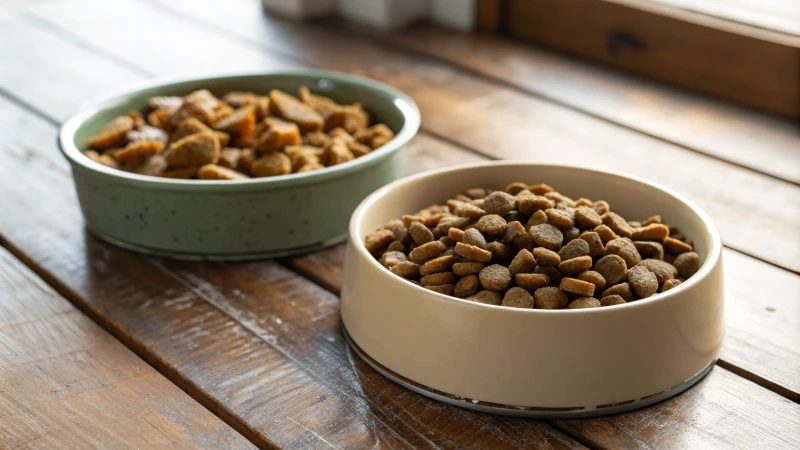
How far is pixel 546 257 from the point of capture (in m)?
0.67

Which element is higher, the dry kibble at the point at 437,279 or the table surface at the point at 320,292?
the dry kibble at the point at 437,279

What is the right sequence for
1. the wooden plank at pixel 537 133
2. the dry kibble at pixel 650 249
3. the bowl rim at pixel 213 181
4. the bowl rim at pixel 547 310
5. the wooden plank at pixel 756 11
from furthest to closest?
the wooden plank at pixel 756 11, the wooden plank at pixel 537 133, the bowl rim at pixel 213 181, the dry kibble at pixel 650 249, the bowl rim at pixel 547 310

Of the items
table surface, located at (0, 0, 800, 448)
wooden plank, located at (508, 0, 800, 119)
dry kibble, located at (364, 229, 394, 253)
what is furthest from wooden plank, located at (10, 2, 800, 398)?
wooden plank, located at (508, 0, 800, 119)

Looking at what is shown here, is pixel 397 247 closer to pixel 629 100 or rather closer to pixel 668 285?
pixel 668 285

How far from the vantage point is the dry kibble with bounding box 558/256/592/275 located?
0.66m

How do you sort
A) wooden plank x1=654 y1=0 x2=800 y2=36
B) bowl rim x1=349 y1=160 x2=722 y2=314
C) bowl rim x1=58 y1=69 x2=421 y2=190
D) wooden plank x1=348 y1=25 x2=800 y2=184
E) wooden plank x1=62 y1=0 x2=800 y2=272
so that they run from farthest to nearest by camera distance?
1. wooden plank x1=654 y1=0 x2=800 y2=36
2. wooden plank x1=348 y1=25 x2=800 y2=184
3. wooden plank x1=62 y1=0 x2=800 y2=272
4. bowl rim x1=58 y1=69 x2=421 y2=190
5. bowl rim x1=349 y1=160 x2=722 y2=314

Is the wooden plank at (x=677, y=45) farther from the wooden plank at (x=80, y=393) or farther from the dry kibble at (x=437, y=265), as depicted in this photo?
the wooden plank at (x=80, y=393)

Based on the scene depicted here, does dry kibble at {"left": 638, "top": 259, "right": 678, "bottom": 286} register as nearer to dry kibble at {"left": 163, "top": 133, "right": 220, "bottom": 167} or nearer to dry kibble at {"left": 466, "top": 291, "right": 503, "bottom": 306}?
dry kibble at {"left": 466, "top": 291, "right": 503, "bottom": 306}

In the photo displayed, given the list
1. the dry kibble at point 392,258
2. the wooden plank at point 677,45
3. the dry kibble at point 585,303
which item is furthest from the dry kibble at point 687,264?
the wooden plank at point 677,45

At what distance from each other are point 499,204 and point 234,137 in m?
0.32

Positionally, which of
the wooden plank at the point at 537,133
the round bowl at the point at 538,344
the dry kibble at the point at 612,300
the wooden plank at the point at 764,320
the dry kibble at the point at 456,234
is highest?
the dry kibble at the point at 456,234

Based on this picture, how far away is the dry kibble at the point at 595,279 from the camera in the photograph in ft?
2.17

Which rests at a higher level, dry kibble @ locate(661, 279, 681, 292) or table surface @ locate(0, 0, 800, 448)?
dry kibble @ locate(661, 279, 681, 292)

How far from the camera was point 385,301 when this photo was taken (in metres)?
0.68
